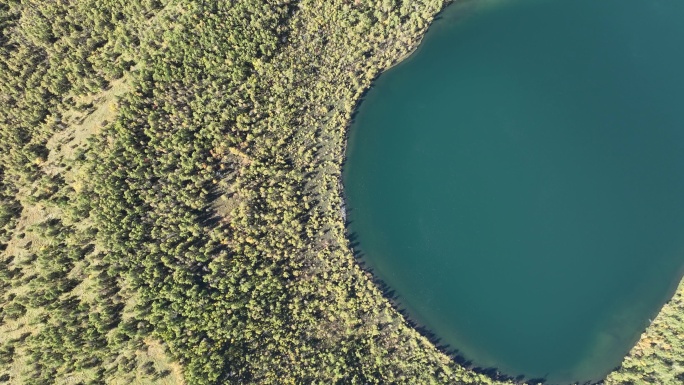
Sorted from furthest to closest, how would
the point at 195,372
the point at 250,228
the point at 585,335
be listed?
the point at 585,335 < the point at 250,228 < the point at 195,372

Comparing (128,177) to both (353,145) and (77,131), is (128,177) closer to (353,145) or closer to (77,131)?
(77,131)

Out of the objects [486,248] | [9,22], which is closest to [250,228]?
[486,248]

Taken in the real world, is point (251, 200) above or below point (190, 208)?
above

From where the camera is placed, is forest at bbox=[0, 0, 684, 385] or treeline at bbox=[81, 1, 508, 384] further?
treeline at bbox=[81, 1, 508, 384]

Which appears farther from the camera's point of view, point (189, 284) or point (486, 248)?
point (486, 248)

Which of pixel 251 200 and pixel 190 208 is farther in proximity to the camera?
pixel 251 200

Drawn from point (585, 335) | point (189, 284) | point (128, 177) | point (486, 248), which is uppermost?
point (486, 248)

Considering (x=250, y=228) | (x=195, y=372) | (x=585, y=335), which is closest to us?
(x=195, y=372)

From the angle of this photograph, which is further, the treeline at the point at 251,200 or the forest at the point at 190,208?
the treeline at the point at 251,200
